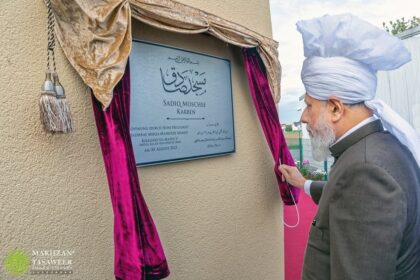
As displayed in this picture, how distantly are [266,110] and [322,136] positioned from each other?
3.31ft

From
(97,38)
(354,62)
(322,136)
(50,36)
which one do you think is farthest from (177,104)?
(354,62)

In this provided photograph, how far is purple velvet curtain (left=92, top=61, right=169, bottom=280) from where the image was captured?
1.33 meters

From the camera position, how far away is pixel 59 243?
4.50 feet

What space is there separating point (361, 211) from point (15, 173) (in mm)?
1415

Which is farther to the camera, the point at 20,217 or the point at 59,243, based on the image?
the point at 59,243

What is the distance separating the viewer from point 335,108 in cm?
143

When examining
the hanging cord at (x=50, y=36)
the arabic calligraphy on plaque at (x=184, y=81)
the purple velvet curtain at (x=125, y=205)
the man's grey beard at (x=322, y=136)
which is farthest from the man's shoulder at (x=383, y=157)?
the hanging cord at (x=50, y=36)

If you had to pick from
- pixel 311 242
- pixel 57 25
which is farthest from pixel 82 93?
pixel 311 242

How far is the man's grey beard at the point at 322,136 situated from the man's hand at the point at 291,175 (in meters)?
0.79

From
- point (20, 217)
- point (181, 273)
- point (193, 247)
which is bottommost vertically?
point (181, 273)

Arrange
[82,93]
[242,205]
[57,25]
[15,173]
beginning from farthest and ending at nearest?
[242,205]
[82,93]
[57,25]
[15,173]

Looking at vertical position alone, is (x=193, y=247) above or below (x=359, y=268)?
below

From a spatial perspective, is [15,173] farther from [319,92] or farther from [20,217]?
[319,92]

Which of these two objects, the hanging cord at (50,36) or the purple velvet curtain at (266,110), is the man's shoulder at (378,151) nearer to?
the purple velvet curtain at (266,110)
